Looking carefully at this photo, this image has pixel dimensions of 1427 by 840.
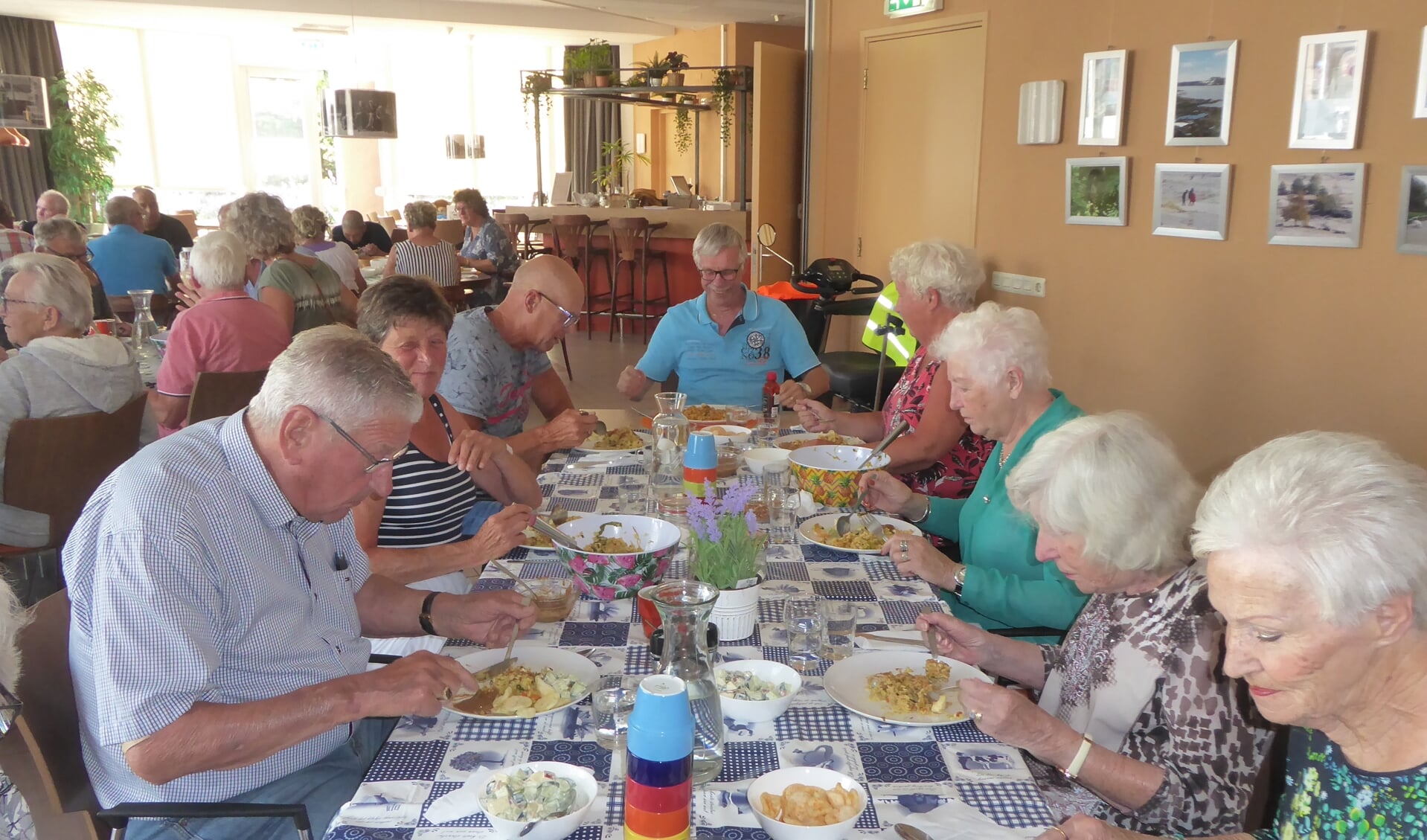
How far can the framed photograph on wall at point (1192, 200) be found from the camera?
4098mm

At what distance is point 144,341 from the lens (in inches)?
176

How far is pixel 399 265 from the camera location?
22.6 feet

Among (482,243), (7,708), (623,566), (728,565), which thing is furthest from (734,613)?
(482,243)

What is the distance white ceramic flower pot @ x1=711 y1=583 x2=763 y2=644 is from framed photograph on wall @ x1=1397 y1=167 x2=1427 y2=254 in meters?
2.97

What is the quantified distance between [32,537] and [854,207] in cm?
517

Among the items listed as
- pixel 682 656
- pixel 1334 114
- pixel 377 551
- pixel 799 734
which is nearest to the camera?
pixel 682 656

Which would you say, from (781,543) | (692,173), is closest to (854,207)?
(781,543)

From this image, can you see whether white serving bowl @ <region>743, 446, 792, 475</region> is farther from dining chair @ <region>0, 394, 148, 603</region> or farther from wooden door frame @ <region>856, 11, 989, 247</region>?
wooden door frame @ <region>856, 11, 989, 247</region>

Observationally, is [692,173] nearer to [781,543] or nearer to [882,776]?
[781,543]

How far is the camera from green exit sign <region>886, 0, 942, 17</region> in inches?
226

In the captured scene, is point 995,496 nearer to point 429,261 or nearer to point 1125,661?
point 1125,661

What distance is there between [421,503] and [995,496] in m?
1.41

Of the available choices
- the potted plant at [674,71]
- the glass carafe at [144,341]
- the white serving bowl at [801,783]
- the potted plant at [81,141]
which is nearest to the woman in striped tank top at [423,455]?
the white serving bowl at [801,783]

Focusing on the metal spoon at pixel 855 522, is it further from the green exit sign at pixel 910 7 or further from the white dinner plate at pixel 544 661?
the green exit sign at pixel 910 7
